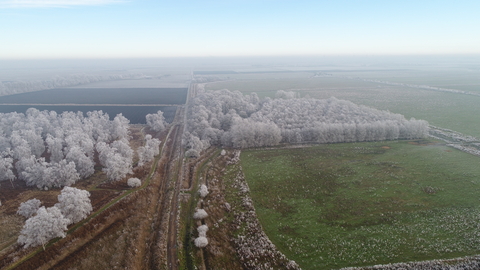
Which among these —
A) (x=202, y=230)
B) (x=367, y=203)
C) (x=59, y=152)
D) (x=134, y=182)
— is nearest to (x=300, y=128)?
(x=367, y=203)

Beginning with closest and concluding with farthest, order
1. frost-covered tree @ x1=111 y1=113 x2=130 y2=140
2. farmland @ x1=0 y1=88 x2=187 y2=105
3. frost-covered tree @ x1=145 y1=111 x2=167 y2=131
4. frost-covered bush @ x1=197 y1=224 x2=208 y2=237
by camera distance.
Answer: frost-covered bush @ x1=197 y1=224 x2=208 y2=237
frost-covered tree @ x1=111 y1=113 x2=130 y2=140
frost-covered tree @ x1=145 y1=111 x2=167 y2=131
farmland @ x1=0 y1=88 x2=187 y2=105

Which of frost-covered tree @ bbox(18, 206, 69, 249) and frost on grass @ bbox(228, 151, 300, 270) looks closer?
frost on grass @ bbox(228, 151, 300, 270)

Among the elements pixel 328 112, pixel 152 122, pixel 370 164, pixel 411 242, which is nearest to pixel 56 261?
pixel 411 242

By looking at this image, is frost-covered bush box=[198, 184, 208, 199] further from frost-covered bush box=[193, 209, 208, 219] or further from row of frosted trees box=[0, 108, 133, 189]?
row of frosted trees box=[0, 108, 133, 189]

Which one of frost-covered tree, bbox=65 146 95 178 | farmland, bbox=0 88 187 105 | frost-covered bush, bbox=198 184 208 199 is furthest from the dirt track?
farmland, bbox=0 88 187 105

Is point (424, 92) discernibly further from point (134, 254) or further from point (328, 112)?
point (134, 254)
